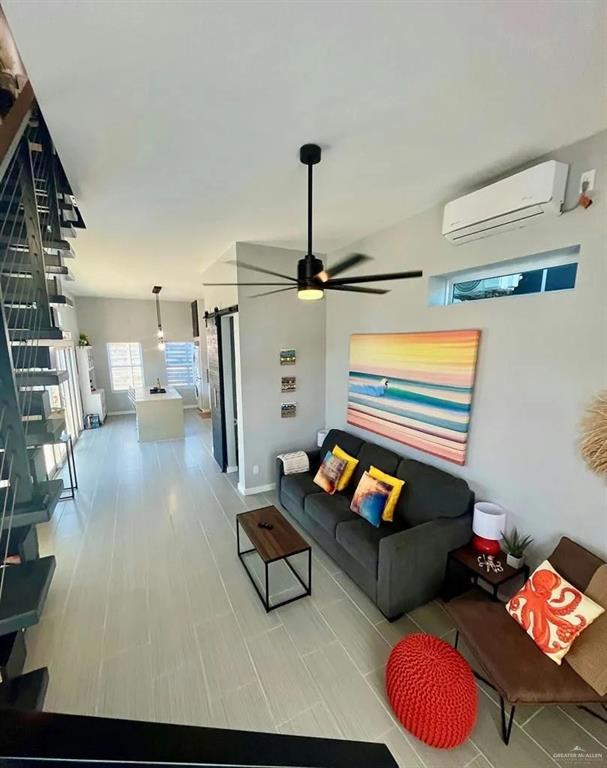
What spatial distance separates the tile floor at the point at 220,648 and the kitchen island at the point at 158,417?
295 centimetres

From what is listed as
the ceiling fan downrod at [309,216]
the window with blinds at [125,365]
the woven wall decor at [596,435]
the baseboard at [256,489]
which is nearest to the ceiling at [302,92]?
the ceiling fan downrod at [309,216]

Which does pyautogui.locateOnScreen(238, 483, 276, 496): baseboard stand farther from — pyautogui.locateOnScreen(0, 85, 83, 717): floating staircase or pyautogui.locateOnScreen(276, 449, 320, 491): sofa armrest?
pyautogui.locateOnScreen(0, 85, 83, 717): floating staircase

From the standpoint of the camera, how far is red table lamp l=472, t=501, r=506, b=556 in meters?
2.37

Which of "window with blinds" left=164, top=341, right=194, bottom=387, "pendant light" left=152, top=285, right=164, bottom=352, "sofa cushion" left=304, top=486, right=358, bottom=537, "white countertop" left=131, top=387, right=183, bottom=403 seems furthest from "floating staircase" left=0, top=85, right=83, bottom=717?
"window with blinds" left=164, top=341, right=194, bottom=387

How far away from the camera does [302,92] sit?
5.17 ft

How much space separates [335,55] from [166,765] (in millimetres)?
2126

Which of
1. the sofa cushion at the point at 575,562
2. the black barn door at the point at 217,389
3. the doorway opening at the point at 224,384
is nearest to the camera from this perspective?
the sofa cushion at the point at 575,562

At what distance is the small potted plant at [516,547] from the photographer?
2324 mm

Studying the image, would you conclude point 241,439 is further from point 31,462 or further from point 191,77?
point 191,77

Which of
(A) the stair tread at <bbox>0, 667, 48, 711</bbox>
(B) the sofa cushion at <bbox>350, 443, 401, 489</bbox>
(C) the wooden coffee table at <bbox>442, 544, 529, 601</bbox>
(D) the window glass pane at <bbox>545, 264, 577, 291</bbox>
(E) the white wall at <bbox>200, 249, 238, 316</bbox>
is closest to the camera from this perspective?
(A) the stair tread at <bbox>0, 667, 48, 711</bbox>

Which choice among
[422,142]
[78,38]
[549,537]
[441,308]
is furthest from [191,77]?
[549,537]

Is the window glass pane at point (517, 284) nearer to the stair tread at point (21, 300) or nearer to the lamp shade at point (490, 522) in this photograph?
the lamp shade at point (490, 522)

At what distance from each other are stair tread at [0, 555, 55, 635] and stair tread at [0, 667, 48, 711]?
0.14 metres

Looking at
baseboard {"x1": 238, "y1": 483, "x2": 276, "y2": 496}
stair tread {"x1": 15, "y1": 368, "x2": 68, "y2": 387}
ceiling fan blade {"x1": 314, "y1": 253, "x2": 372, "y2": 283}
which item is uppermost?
ceiling fan blade {"x1": 314, "y1": 253, "x2": 372, "y2": 283}
